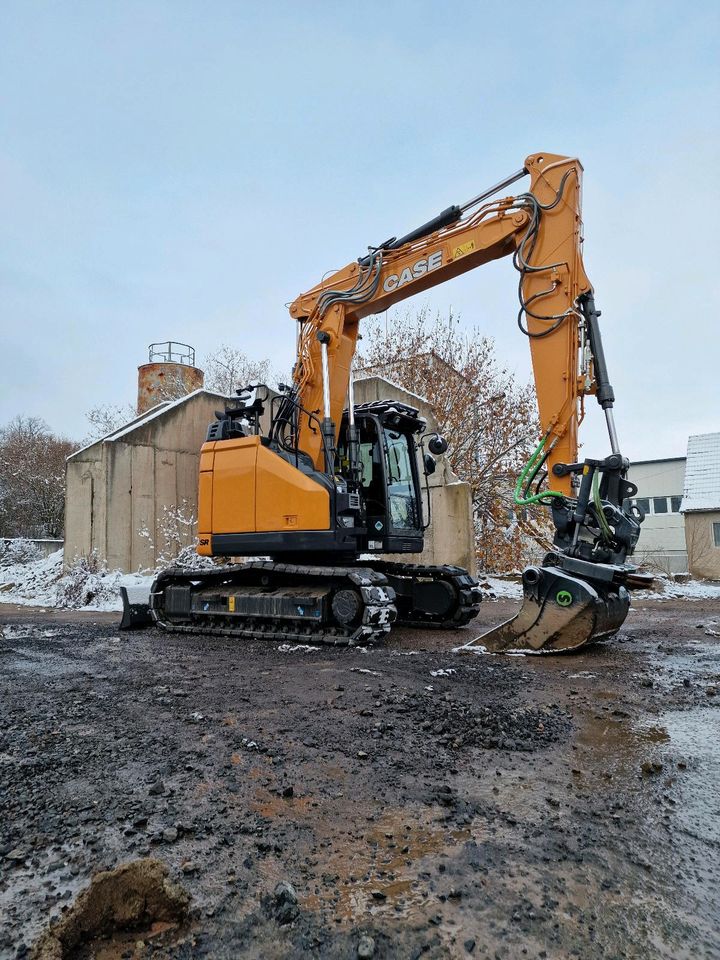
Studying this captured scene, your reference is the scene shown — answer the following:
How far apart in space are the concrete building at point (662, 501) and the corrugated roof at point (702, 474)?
6.61 m

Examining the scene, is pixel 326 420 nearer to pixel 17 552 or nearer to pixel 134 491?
pixel 134 491

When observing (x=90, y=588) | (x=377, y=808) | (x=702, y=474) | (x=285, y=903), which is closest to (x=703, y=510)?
(x=702, y=474)

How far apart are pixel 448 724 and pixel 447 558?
36.7 ft

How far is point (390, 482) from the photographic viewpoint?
8539 mm

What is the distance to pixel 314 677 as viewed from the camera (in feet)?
17.4

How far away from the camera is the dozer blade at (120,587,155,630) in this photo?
8820 millimetres

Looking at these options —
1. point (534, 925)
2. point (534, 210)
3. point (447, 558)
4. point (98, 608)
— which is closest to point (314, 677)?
point (534, 925)

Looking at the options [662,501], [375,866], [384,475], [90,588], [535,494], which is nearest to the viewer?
[375,866]

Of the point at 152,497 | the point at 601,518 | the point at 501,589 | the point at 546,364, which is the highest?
the point at 546,364

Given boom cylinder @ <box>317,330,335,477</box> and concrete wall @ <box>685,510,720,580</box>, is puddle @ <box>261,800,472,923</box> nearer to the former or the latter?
boom cylinder @ <box>317,330,335,477</box>

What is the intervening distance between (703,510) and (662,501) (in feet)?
46.4

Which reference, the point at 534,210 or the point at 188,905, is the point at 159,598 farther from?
the point at 188,905

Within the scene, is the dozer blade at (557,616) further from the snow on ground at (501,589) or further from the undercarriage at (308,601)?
the snow on ground at (501,589)

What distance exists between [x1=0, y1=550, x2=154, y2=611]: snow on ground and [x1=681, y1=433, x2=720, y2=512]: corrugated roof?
2045cm
